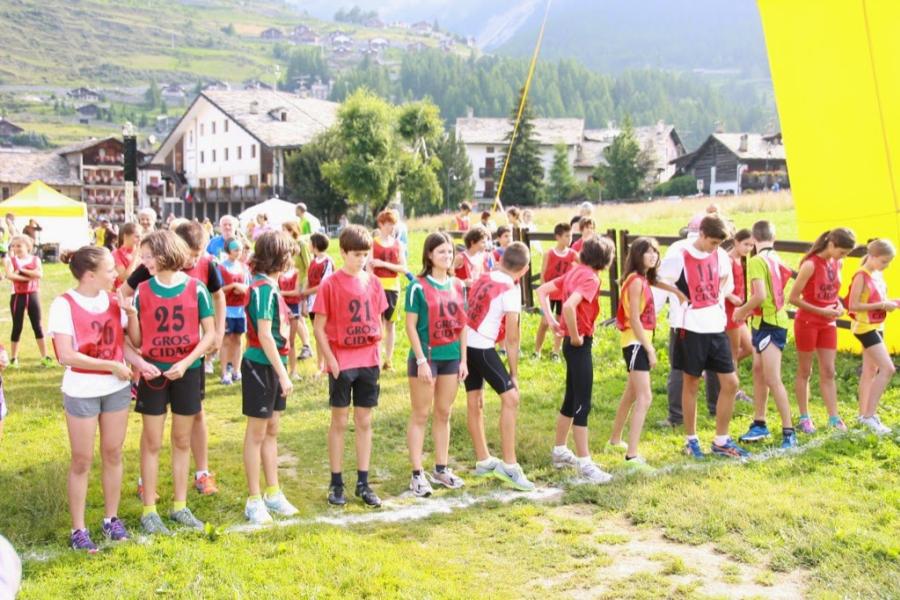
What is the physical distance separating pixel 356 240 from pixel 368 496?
1.85 meters

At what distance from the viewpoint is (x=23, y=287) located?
12.0 meters

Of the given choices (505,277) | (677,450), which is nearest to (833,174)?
(677,450)

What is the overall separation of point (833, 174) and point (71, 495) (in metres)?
9.18

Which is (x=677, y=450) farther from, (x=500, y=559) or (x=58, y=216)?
(x=58, y=216)

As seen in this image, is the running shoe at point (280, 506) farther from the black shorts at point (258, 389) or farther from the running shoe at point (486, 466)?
the running shoe at point (486, 466)

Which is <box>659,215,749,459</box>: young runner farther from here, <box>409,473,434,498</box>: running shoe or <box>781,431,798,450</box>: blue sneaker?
<box>409,473,434,498</box>: running shoe

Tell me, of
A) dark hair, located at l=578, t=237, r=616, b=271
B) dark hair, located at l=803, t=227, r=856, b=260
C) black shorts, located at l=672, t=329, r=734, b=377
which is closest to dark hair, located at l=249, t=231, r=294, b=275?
dark hair, located at l=578, t=237, r=616, b=271

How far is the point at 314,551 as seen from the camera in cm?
545

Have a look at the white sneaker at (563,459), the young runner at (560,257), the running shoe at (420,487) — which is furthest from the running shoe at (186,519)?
the young runner at (560,257)

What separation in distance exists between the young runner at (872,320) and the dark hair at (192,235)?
5.66 meters

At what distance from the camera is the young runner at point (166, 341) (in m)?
5.86

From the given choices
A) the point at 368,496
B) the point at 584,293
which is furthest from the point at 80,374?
the point at 584,293

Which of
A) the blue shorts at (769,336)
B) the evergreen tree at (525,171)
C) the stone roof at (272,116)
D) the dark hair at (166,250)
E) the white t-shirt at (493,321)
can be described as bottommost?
the blue shorts at (769,336)

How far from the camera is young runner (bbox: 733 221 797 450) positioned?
7773 millimetres
